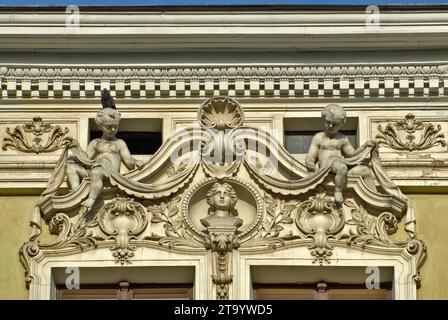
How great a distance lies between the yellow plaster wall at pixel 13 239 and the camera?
32.7 meters

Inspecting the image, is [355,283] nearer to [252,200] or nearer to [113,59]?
[252,200]

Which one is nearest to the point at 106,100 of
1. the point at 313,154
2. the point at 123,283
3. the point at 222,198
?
the point at 222,198

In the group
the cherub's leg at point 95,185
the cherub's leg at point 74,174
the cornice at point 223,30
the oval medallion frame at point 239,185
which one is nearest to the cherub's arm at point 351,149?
the oval medallion frame at point 239,185

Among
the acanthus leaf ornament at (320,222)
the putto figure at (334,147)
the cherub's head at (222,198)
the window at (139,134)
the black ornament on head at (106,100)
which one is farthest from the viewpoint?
the window at (139,134)

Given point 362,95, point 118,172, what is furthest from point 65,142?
point 362,95

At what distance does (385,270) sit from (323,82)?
7.53ft

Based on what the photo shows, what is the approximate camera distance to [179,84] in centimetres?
3391

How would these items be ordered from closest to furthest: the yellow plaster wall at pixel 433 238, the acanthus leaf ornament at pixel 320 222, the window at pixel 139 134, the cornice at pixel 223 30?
the yellow plaster wall at pixel 433 238, the acanthus leaf ornament at pixel 320 222, the cornice at pixel 223 30, the window at pixel 139 134

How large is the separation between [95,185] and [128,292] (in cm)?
114

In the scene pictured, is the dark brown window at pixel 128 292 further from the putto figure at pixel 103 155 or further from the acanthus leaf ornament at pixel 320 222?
the acanthus leaf ornament at pixel 320 222

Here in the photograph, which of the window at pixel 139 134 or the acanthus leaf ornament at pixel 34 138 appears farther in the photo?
the window at pixel 139 134

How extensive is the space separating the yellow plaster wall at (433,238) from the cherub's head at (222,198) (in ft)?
6.05

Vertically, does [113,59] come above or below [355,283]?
above

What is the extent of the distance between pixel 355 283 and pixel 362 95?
2175mm
